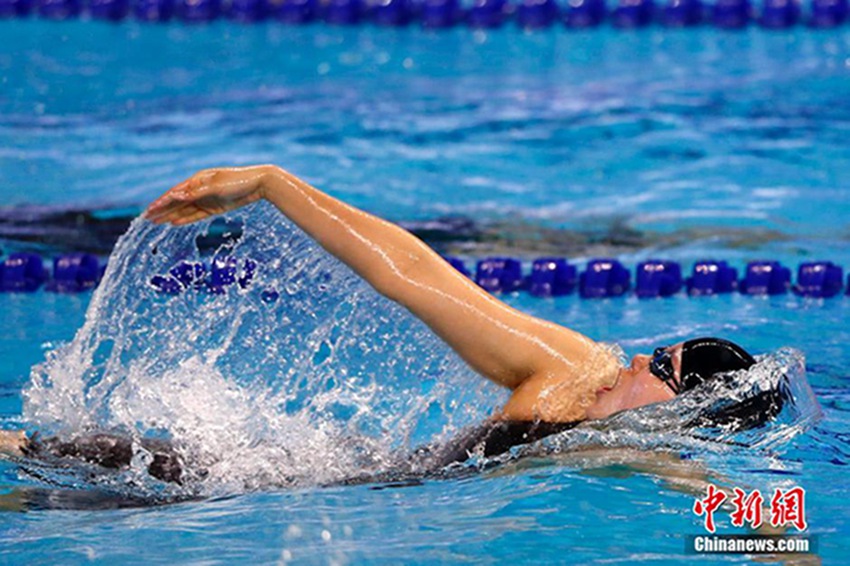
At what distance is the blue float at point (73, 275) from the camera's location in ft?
16.9

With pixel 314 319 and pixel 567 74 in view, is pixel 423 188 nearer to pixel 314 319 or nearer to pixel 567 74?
pixel 567 74

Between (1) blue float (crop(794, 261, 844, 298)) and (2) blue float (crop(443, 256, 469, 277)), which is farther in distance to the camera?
(2) blue float (crop(443, 256, 469, 277))

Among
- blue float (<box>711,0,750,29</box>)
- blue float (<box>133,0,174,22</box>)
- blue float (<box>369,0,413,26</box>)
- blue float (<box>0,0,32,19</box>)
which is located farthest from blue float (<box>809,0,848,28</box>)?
blue float (<box>0,0,32,19</box>)

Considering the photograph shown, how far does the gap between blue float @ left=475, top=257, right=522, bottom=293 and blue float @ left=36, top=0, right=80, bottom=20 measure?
4.54m

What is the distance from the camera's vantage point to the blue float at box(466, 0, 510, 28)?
8383mm

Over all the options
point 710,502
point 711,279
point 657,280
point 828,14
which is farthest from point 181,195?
point 828,14

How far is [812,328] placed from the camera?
4719 mm

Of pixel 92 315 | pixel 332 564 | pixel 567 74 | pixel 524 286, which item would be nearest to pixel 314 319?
pixel 92 315

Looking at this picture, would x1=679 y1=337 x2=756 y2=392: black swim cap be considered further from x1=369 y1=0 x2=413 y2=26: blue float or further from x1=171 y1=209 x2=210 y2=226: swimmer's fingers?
x1=369 y1=0 x2=413 y2=26: blue float

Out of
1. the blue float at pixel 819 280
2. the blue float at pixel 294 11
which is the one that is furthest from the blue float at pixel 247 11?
the blue float at pixel 819 280

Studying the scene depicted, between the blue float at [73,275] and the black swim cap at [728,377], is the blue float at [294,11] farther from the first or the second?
the black swim cap at [728,377]

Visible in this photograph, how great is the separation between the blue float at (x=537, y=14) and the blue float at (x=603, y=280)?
3.57 m

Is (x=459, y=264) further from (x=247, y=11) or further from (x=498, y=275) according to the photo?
(x=247, y=11)

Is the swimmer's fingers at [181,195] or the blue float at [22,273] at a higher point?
the swimmer's fingers at [181,195]
